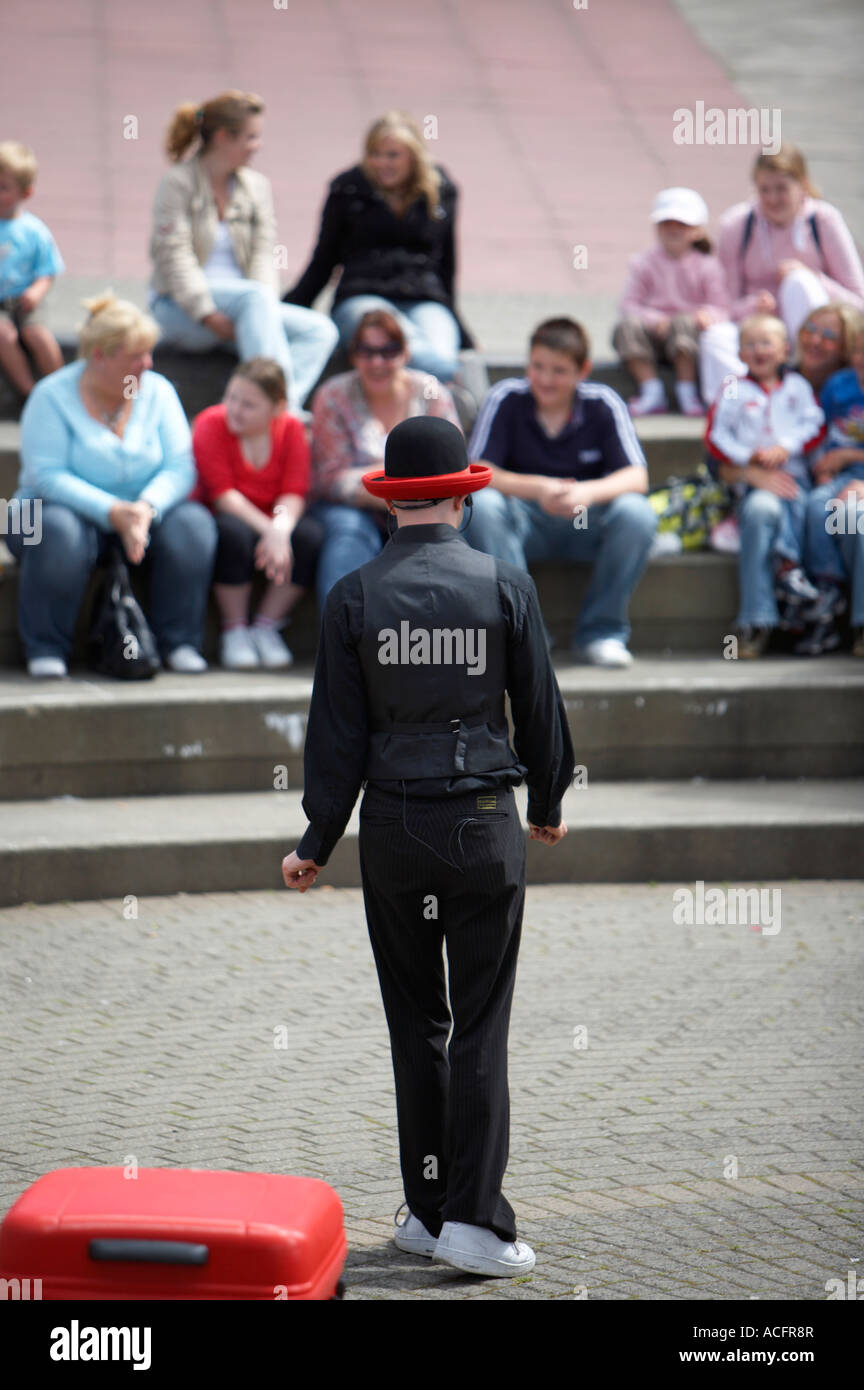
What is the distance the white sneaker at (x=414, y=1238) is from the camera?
449 centimetres

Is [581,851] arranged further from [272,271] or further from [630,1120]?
[272,271]

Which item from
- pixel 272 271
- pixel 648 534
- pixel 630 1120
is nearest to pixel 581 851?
pixel 648 534

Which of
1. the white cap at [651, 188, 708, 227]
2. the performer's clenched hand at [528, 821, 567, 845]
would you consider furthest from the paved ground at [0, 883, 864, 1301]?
the white cap at [651, 188, 708, 227]

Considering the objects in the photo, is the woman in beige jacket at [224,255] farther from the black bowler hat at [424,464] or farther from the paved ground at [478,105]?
the black bowler hat at [424,464]

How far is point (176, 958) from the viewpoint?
642 centimetres

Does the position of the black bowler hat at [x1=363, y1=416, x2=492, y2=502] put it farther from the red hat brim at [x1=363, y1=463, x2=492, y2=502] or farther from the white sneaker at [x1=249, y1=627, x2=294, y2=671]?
the white sneaker at [x1=249, y1=627, x2=294, y2=671]

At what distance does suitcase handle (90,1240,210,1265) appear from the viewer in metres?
3.63

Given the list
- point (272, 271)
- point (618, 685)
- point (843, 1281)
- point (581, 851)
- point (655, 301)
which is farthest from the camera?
point (655, 301)

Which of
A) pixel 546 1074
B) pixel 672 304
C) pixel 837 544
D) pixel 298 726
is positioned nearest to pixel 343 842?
pixel 298 726

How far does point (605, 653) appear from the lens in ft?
27.2

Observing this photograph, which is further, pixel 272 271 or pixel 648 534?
pixel 272 271

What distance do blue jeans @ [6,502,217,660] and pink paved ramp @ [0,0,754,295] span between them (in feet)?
14.2

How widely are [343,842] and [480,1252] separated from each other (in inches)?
118
